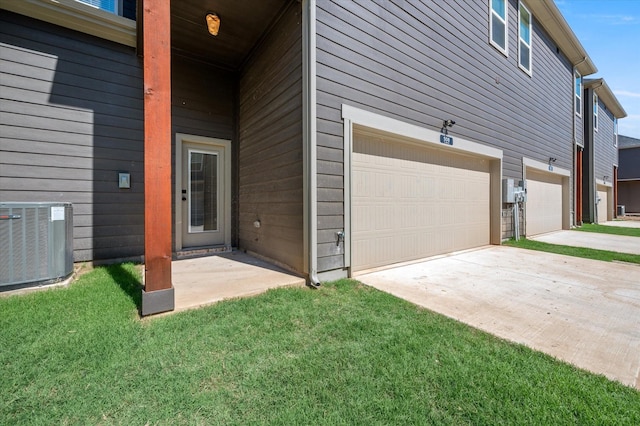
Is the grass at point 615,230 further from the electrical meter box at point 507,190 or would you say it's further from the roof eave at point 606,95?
the roof eave at point 606,95

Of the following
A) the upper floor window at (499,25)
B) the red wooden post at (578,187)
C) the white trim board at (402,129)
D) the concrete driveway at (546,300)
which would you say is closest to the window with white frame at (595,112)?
the red wooden post at (578,187)

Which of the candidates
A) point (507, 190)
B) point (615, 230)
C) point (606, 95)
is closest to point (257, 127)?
point (507, 190)

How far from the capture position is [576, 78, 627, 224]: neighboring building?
40.7 feet

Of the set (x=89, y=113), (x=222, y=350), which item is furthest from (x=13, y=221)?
(x=222, y=350)

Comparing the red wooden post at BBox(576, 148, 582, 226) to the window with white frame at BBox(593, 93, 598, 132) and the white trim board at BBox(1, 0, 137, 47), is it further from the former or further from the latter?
the white trim board at BBox(1, 0, 137, 47)

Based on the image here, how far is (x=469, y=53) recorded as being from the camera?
18.6ft

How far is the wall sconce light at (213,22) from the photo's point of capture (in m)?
3.75

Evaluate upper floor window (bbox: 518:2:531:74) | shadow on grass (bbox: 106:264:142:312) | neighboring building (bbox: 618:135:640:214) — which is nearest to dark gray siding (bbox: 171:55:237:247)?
shadow on grass (bbox: 106:264:142:312)

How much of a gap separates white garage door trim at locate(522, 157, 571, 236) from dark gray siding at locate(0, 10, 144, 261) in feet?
29.6

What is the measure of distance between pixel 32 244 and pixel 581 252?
28.4 feet

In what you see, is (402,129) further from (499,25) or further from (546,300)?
(499,25)

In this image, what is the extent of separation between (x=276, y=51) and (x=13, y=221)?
3.69 meters

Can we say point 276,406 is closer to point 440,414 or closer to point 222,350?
point 222,350

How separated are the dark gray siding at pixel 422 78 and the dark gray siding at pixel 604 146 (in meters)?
8.24
